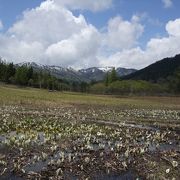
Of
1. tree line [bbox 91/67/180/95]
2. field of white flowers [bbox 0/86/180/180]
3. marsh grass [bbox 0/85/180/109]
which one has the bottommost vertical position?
field of white flowers [bbox 0/86/180/180]

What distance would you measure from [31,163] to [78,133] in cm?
1095

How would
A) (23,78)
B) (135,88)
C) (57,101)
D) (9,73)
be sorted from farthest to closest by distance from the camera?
1. (135,88)
2. (9,73)
3. (23,78)
4. (57,101)

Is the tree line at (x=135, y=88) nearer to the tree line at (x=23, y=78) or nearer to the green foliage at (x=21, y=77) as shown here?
the tree line at (x=23, y=78)

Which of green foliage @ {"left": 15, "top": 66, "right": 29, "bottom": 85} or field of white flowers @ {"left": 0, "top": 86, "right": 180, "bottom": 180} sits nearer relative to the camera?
field of white flowers @ {"left": 0, "top": 86, "right": 180, "bottom": 180}

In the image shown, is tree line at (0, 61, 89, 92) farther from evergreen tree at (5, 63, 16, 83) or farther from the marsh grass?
the marsh grass

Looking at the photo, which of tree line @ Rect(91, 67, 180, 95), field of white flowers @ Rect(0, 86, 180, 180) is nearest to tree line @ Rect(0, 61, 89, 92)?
tree line @ Rect(91, 67, 180, 95)

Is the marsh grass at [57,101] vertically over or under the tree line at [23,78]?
under

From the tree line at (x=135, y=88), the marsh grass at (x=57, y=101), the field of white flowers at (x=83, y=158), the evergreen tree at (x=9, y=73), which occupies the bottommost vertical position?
the field of white flowers at (x=83, y=158)

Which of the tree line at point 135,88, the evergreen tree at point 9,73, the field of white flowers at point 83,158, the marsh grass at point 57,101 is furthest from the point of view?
the evergreen tree at point 9,73

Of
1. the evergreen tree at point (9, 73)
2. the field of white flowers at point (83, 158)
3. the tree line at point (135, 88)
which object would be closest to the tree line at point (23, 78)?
the evergreen tree at point (9, 73)

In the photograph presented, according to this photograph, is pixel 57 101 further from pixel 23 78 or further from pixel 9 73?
pixel 9 73

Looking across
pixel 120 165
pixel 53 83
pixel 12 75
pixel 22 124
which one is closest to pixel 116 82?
pixel 53 83

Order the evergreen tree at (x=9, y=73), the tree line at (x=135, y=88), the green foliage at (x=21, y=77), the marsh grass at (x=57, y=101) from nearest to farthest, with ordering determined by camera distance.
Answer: the marsh grass at (x=57, y=101) → the tree line at (x=135, y=88) → the green foliage at (x=21, y=77) → the evergreen tree at (x=9, y=73)

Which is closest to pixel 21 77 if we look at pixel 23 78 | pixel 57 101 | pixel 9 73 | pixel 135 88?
pixel 23 78
